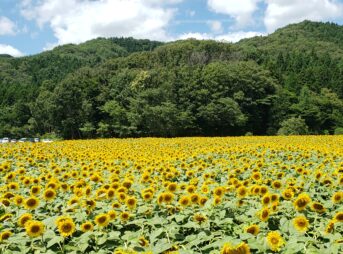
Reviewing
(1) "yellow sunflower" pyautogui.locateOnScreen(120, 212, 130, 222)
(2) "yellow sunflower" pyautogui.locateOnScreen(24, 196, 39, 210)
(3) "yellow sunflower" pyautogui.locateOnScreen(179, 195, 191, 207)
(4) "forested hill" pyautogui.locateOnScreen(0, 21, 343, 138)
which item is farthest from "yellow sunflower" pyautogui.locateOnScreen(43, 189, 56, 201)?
(4) "forested hill" pyautogui.locateOnScreen(0, 21, 343, 138)

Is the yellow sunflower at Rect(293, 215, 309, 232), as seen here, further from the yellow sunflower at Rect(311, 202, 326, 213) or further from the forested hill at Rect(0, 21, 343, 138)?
the forested hill at Rect(0, 21, 343, 138)

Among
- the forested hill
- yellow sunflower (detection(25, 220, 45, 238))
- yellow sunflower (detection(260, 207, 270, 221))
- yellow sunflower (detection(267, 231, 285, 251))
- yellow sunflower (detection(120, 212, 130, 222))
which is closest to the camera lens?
yellow sunflower (detection(267, 231, 285, 251))

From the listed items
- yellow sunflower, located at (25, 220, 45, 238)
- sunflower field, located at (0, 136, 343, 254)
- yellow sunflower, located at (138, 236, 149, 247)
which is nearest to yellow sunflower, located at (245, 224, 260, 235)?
sunflower field, located at (0, 136, 343, 254)

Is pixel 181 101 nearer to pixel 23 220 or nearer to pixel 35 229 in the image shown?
A: pixel 23 220

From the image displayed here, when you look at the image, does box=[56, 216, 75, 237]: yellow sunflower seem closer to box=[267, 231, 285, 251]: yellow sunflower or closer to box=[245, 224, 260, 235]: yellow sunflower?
box=[245, 224, 260, 235]: yellow sunflower

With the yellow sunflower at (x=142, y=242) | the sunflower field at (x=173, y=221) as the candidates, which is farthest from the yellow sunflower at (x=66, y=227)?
the yellow sunflower at (x=142, y=242)

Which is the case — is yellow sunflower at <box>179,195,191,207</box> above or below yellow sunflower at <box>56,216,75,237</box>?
above

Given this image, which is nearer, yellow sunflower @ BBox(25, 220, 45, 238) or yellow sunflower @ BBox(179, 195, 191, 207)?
yellow sunflower @ BBox(25, 220, 45, 238)

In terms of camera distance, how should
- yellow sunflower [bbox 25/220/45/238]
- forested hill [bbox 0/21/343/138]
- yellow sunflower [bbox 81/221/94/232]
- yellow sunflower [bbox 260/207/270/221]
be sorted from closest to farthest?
yellow sunflower [bbox 25/220/45/238], yellow sunflower [bbox 81/221/94/232], yellow sunflower [bbox 260/207/270/221], forested hill [bbox 0/21/343/138]

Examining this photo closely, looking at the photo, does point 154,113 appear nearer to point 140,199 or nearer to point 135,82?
point 135,82

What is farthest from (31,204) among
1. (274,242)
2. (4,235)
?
(274,242)

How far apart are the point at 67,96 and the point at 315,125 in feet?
124

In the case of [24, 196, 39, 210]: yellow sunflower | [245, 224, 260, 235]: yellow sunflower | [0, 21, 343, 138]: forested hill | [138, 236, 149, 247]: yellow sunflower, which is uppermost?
[0, 21, 343, 138]: forested hill

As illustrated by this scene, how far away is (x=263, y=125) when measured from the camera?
65.3 metres
